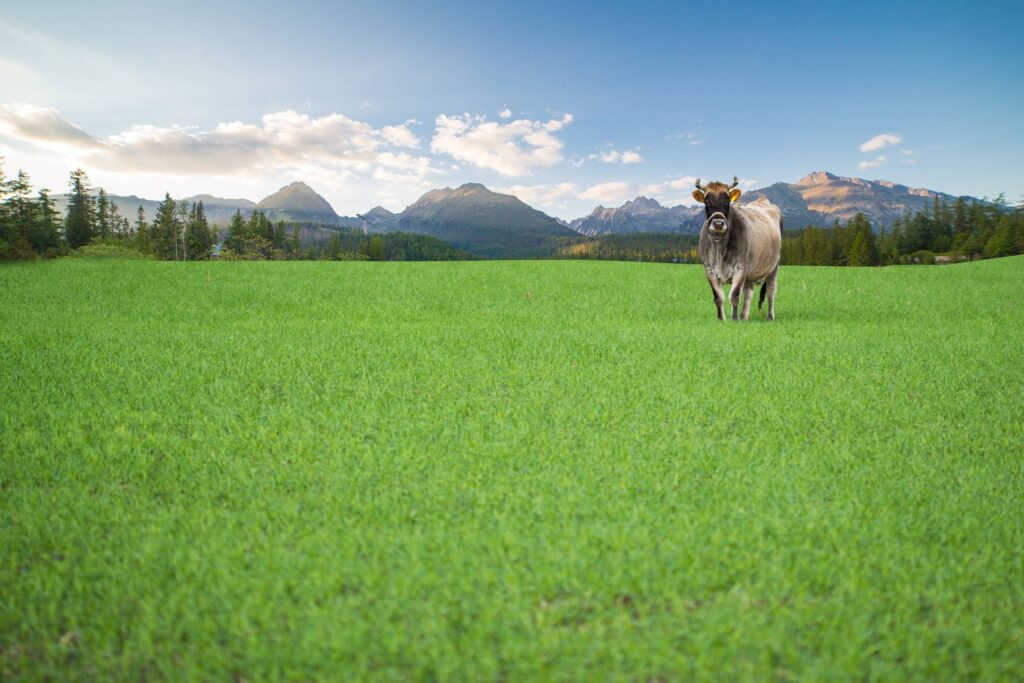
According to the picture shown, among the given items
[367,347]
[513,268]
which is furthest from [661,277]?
[367,347]

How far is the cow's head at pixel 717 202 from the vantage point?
9.89 m

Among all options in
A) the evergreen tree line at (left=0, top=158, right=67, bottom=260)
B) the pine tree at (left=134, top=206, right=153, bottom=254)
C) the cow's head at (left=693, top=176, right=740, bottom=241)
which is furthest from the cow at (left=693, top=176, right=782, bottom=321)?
the pine tree at (left=134, top=206, right=153, bottom=254)

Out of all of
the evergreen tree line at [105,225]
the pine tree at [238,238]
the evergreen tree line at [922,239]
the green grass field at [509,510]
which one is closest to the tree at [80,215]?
the evergreen tree line at [105,225]

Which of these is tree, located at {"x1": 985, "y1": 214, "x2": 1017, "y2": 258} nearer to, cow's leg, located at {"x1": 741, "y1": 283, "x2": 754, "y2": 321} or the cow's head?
cow's leg, located at {"x1": 741, "y1": 283, "x2": 754, "y2": 321}

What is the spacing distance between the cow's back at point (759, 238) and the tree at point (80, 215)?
358 feet

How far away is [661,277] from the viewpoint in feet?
74.9

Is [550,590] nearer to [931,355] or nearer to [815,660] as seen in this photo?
[815,660]

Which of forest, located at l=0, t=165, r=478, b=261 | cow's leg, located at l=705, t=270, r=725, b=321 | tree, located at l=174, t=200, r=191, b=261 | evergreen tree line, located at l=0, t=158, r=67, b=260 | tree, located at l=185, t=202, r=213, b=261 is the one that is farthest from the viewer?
tree, located at l=174, t=200, r=191, b=261

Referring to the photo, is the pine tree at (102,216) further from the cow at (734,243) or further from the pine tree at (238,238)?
the cow at (734,243)

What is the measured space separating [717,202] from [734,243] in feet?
4.12

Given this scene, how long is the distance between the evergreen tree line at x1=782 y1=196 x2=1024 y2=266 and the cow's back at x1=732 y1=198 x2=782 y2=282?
92.0 m

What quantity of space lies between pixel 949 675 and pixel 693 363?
5.09 metres

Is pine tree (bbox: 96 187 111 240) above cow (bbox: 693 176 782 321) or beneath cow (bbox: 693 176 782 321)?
above

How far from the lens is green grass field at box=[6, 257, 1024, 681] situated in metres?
2.29
